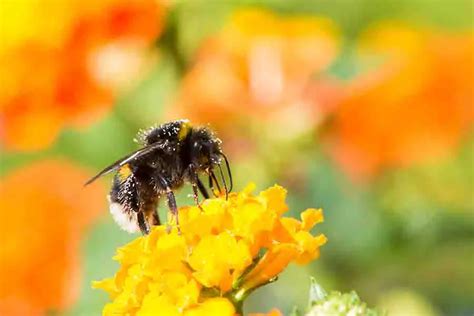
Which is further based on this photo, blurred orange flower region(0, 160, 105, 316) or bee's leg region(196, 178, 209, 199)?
blurred orange flower region(0, 160, 105, 316)

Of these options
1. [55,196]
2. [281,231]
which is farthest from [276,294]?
[281,231]

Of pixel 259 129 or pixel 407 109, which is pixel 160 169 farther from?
pixel 407 109

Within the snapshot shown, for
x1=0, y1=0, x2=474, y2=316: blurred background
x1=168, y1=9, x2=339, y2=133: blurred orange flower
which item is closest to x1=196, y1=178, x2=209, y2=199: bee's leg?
x1=0, y1=0, x2=474, y2=316: blurred background

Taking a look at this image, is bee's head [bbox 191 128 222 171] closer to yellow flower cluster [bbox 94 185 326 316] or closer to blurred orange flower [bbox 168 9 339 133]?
yellow flower cluster [bbox 94 185 326 316]

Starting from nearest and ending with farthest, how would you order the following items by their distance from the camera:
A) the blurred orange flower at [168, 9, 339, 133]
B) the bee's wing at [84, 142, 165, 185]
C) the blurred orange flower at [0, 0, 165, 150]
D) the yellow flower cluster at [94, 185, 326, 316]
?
1. the yellow flower cluster at [94, 185, 326, 316]
2. the bee's wing at [84, 142, 165, 185]
3. the blurred orange flower at [0, 0, 165, 150]
4. the blurred orange flower at [168, 9, 339, 133]

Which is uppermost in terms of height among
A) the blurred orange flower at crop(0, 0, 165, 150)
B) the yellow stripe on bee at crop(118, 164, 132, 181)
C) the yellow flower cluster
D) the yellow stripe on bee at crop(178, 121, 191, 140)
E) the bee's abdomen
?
the blurred orange flower at crop(0, 0, 165, 150)

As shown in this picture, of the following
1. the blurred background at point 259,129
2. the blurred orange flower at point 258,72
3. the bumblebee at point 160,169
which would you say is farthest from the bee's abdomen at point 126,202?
the blurred orange flower at point 258,72

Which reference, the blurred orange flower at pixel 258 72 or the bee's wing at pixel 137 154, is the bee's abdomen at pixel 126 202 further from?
the blurred orange flower at pixel 258 72
